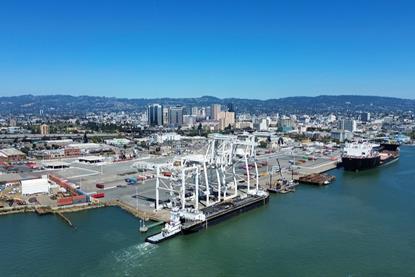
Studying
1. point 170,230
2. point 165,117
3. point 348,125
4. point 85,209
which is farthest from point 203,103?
point 170,230

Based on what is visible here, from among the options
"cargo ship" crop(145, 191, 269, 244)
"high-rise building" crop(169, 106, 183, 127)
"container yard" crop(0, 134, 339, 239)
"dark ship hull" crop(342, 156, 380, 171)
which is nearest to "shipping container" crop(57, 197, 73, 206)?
"container yard" crop(0, 134, 339, 239)

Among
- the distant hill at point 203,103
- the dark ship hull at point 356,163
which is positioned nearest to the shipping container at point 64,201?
the dark ship hull at point 356,163

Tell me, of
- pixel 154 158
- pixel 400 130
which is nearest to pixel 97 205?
pixel 154 158

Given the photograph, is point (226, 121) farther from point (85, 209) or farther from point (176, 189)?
point (85, 209)

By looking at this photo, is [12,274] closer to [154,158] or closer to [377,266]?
[377,266]

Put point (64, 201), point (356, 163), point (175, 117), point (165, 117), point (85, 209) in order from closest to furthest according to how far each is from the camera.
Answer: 1. point (85, 209)
2. point (64, 201)
3. point (356, 163)
4. point (175, 117)
5. point (165, 117)

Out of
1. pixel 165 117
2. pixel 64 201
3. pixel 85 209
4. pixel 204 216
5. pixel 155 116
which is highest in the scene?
pixel 155 116

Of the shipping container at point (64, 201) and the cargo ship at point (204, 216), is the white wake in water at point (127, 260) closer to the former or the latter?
the cargo ship at point (204, 216)

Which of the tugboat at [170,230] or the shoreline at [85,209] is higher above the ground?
the tugboat at [170,230]

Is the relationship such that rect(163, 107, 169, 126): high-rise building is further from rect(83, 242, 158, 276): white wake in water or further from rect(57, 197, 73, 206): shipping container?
rect(83, 242, 158, 276): white wake in water
